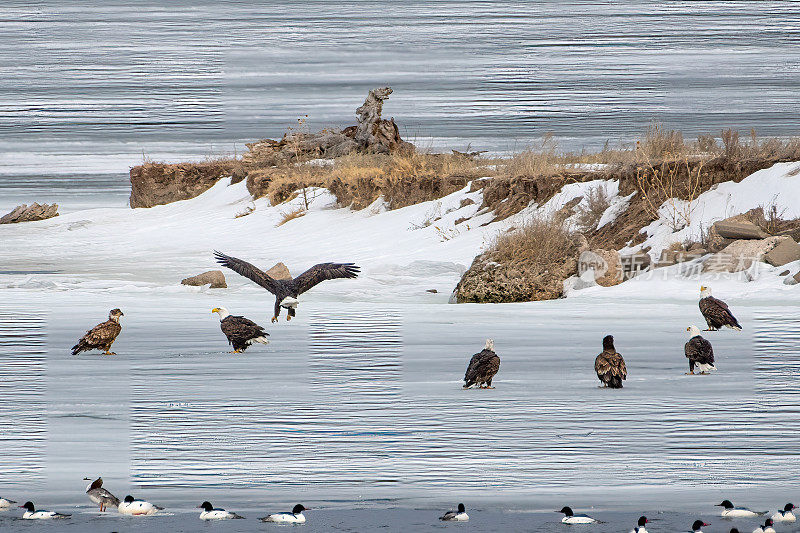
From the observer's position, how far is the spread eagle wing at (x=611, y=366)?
9.15m

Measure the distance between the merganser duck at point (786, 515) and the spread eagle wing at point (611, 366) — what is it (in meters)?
3.80

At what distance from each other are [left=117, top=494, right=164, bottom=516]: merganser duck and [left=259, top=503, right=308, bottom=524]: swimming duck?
1.77 feet

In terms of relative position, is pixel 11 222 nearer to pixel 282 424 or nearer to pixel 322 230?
pixel 322 230

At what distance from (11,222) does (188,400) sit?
43.6 metres

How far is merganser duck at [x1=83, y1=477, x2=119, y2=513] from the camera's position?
5.52 m

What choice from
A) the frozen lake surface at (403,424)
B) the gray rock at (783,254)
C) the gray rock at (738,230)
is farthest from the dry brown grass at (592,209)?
the frozen lake surface at (403,424)

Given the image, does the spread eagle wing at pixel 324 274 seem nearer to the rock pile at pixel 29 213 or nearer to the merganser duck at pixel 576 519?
the merganser duck at pixel 576 519

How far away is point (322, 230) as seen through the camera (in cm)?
3011

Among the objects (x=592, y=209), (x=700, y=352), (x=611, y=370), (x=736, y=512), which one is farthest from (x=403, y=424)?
(x=592, y=209)

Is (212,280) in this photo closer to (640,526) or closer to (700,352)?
(700,352)

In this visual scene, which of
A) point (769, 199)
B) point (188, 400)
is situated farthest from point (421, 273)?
point (188, 400)

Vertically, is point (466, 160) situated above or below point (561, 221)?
above

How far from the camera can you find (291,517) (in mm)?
5281

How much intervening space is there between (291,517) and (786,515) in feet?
7.11
